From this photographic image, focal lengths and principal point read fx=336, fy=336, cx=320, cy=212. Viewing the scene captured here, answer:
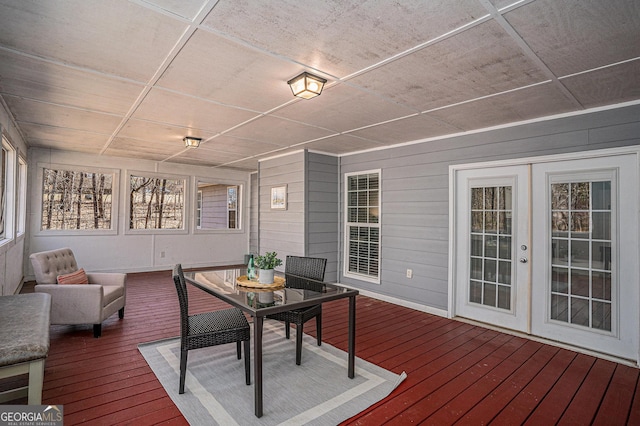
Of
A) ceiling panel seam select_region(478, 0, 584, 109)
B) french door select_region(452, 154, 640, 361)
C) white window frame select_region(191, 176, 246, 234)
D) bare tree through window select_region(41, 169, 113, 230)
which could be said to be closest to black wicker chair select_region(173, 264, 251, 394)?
ceiling panel seam select_region(478, 0, 584, 109)

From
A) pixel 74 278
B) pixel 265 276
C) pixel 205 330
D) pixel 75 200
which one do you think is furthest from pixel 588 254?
pixel 75 200

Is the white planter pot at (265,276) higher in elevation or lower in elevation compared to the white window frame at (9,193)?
lower

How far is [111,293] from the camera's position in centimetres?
385

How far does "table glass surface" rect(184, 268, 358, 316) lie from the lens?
2307 millimetres

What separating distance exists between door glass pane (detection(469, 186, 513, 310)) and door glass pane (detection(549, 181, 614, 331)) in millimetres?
468

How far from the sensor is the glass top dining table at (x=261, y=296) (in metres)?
2.20

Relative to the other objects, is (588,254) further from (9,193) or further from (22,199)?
(22,199)

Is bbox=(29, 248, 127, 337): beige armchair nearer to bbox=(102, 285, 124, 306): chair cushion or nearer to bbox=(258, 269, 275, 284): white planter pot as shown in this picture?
bbox=(102, 285, 124, 306): chair cushion

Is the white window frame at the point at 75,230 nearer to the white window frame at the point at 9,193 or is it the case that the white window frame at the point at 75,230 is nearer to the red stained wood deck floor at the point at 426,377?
the white window frame at the point at 9,193

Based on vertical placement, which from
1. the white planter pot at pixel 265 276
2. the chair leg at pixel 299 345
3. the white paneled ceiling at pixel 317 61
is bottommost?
the chair leg at pixel 299 345

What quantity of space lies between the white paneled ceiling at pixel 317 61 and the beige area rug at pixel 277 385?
97.5 inches

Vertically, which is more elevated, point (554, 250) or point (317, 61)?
point (317, 61)

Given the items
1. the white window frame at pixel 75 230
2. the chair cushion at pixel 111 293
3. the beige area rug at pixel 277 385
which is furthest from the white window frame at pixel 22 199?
the beige area rug at pixel 277 385

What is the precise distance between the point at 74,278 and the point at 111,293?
452mm
